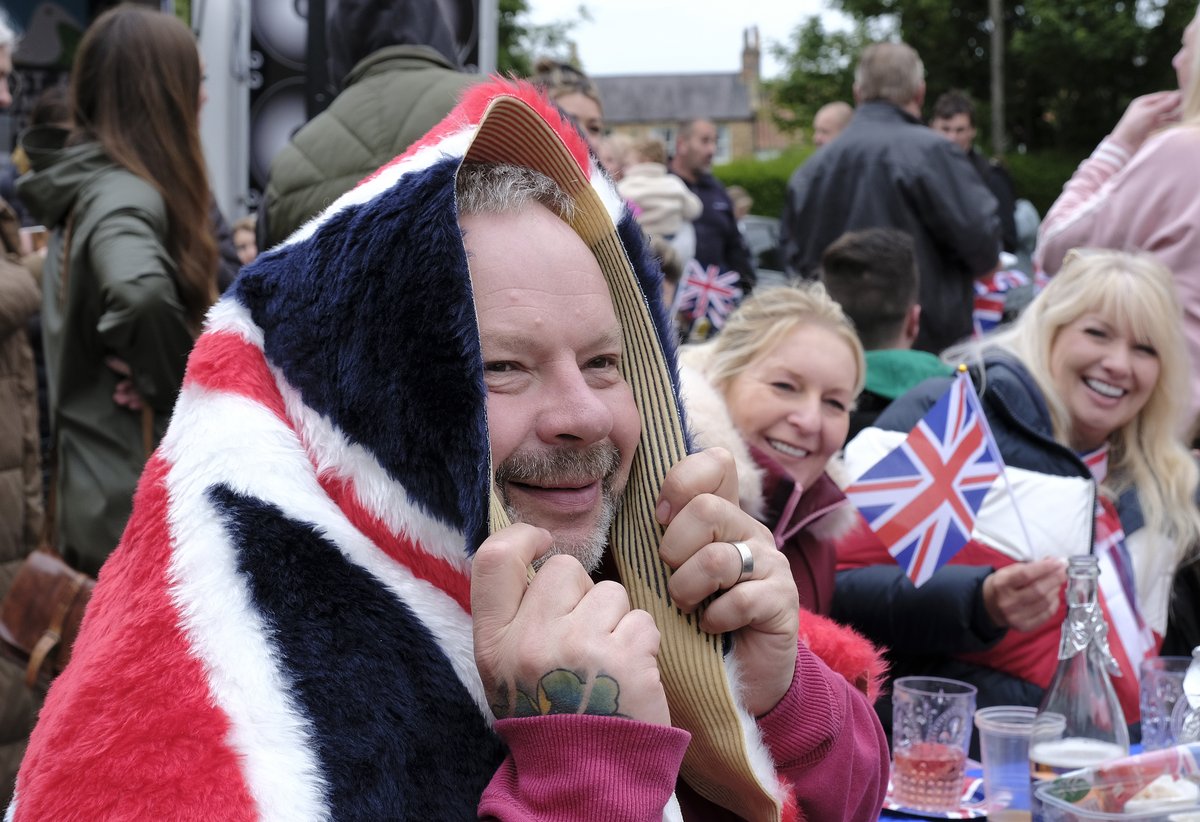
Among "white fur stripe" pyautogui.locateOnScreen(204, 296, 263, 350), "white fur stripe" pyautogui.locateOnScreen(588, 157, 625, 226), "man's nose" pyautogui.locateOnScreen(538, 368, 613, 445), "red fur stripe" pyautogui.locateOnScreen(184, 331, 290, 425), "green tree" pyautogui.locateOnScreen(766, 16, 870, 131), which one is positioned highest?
"white fur stripe" pyautogui.locateOnScreen(588, 157, 625, 226)

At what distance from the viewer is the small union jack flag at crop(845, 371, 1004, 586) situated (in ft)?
9.05

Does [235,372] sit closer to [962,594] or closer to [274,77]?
[962,594]

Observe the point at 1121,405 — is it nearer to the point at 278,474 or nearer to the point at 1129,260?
the point at 1129,260

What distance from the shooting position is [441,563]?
1349 millimetres

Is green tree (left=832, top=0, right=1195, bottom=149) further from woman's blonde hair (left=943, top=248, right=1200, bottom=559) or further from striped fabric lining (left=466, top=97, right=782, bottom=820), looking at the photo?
striped fabric lining (left=466, top=97, right=782, bottom=820)

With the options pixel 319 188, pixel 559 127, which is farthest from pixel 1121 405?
pixel 559 127

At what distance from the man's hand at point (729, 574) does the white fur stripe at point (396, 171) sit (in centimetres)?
45

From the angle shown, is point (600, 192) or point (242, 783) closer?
point (242, 783)

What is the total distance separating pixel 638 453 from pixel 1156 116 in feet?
11.1

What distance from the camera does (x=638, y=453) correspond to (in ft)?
5.24

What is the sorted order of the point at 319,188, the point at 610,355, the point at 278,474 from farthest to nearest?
the point at 319,188 → the point at 610,355 → the point at 278,474

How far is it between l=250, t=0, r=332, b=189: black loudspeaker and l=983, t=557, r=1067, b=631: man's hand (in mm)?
4847

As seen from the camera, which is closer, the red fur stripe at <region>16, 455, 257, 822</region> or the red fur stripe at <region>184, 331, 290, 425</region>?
the red fur stripe at <region>16, 455, 257, 822</region>

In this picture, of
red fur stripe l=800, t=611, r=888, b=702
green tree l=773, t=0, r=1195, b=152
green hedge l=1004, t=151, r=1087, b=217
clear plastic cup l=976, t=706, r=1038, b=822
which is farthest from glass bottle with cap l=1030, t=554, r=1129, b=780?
green tree l=773, t=0, r=1195, b=152
